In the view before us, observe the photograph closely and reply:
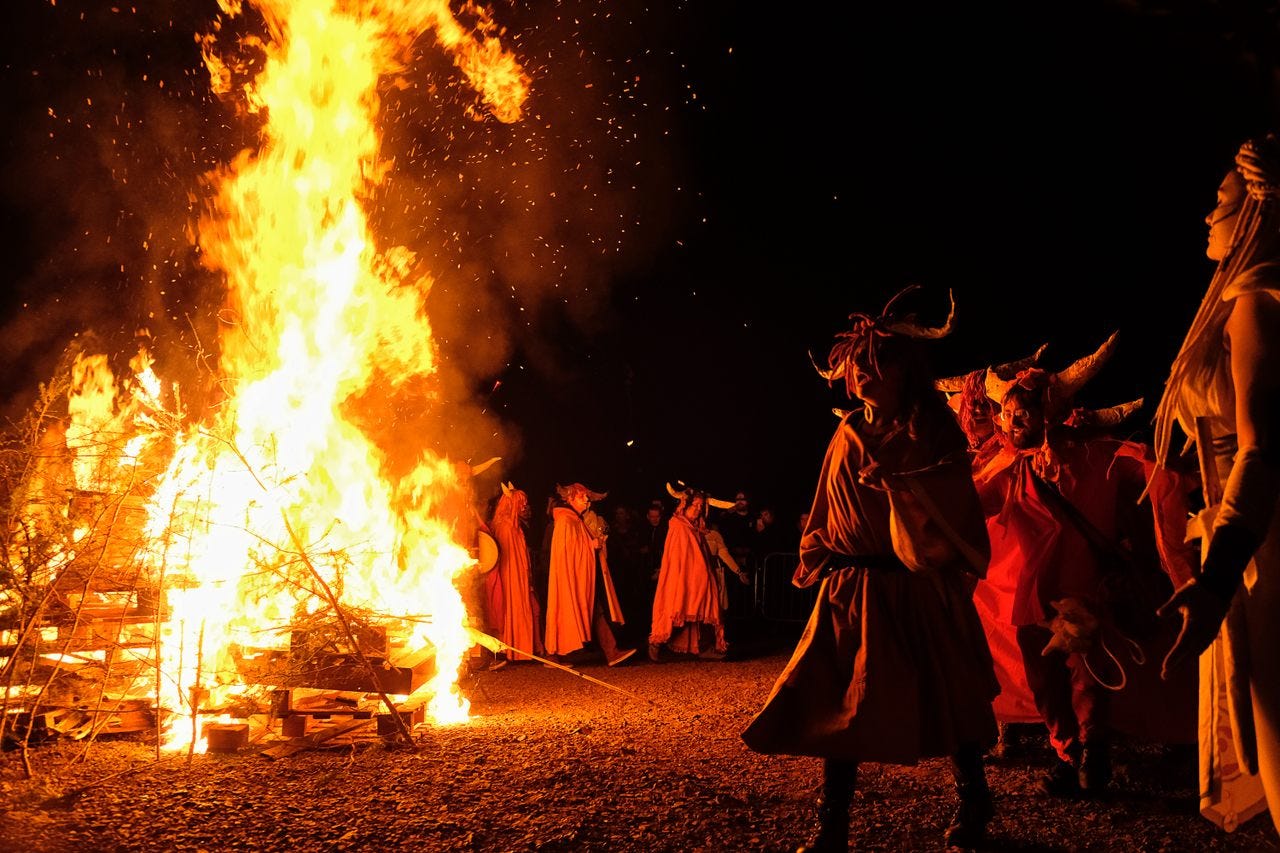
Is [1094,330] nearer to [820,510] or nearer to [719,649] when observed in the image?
[719,649]

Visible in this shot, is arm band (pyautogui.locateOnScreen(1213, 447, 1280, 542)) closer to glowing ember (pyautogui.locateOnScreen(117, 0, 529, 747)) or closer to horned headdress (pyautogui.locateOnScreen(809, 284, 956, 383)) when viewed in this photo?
horned headdress (pyautogui.locateOnScreen(809, 284, 956, 383))

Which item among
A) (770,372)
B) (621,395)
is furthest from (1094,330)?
(621,395)

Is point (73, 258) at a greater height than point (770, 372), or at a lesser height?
lesser

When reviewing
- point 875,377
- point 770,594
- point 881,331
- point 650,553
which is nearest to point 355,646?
point 875,377

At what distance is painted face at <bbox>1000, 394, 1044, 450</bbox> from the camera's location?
5094mm

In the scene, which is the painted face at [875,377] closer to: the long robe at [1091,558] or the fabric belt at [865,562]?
the fabric belt at [865,562]

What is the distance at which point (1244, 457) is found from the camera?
217cm

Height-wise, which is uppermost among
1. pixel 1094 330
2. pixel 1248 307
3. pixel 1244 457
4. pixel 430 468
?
pixel 1094 330

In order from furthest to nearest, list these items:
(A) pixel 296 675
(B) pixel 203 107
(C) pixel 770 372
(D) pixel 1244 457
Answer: (C) pixel 770 372 < (B) pixel 203 107 < (A) pixel 296 675 < (D) pixel 1244 457

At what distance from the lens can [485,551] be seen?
9555 millimetres

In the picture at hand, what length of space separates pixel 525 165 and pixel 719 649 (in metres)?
6.52

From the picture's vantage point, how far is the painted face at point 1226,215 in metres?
2.54

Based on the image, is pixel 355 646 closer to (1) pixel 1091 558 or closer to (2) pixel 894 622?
(2) pixel 894 622

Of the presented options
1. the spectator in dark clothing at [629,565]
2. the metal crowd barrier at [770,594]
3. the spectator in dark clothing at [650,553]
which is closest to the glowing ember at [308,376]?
the spectator in dark clothing at [629,565]
